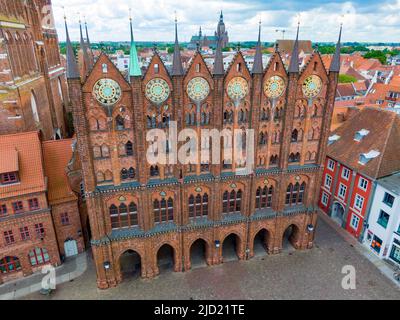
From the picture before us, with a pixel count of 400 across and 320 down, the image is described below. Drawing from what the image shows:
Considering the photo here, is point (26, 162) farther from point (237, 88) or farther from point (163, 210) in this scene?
point (237, 88)

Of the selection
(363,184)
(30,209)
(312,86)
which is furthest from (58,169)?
(363,184)

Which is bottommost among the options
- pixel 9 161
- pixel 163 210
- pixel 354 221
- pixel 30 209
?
pixel 354 221

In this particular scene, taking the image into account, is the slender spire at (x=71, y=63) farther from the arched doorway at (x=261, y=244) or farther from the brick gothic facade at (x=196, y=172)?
the arched doorway at (x=261, y=244)

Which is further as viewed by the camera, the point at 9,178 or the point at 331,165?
the point at 331,165

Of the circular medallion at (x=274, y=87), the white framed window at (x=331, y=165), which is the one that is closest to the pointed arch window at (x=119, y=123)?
the circular medallion at (x=274, y=87)

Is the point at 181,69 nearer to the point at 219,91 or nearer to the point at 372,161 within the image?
the point at 219,91

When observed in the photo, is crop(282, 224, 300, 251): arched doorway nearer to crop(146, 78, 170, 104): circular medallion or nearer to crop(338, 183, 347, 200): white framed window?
crop(338, 183, 347, 200): white framed window

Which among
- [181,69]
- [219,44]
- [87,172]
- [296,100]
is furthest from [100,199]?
[296,100]
